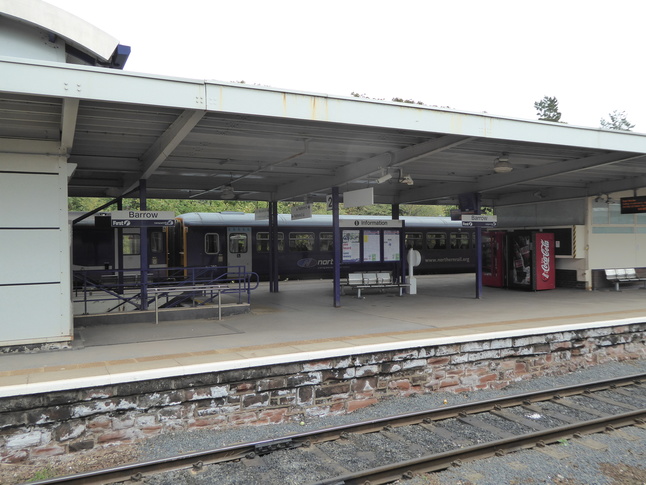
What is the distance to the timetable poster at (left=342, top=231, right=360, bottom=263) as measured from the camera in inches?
558

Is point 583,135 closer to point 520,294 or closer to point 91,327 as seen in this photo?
point 520,294

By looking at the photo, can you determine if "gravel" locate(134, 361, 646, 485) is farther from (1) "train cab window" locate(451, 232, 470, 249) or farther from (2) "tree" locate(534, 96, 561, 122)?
(2) "tree" locate(534, 96, 561, 122)

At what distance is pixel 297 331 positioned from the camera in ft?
28.0

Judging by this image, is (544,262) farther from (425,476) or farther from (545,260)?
(425,476)

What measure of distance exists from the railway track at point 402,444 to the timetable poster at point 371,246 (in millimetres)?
7566

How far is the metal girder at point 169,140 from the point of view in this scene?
21.6ft

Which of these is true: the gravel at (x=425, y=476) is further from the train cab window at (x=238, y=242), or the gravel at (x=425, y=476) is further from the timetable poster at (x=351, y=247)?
the train cab window at (x=238, y=242)

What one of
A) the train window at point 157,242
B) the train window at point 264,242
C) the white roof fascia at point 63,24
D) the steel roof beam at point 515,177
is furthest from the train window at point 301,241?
the white roof fascia at point 63,24

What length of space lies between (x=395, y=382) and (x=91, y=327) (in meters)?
5.62

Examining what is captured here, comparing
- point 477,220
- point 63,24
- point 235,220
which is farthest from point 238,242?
point 63,24

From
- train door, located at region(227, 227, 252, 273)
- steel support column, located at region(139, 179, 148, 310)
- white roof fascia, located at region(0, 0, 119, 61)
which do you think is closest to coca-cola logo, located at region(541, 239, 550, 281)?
train door, located at region(227, 227, 252, 273)

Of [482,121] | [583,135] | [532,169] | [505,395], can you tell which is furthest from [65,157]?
[532,169]

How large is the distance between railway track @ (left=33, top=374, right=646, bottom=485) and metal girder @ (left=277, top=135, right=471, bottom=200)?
156 inches

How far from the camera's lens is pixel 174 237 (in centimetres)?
1927
